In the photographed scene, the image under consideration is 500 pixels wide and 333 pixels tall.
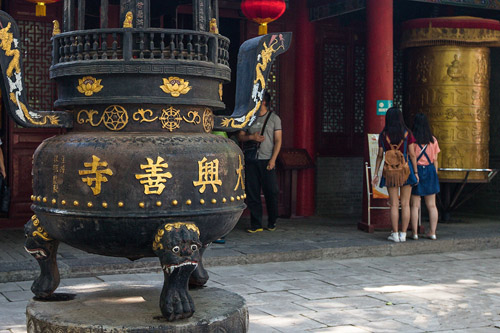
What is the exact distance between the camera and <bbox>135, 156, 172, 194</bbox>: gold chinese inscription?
3.62 meters

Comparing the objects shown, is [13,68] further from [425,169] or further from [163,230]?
[425,169]

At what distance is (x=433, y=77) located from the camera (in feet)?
35.1

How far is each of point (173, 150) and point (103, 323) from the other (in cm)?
91

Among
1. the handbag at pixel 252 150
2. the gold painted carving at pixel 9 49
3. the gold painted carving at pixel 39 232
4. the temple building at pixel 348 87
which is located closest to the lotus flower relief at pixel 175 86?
the gold painted carving at pixel 9 49

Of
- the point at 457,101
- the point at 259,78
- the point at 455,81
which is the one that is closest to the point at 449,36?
the point at 455,81

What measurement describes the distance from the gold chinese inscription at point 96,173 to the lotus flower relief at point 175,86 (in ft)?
1.67

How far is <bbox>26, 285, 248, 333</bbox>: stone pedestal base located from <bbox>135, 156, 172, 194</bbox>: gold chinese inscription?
654mm

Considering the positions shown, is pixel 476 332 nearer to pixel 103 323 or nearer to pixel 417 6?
pixel 103 323

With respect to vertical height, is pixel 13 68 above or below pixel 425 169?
above

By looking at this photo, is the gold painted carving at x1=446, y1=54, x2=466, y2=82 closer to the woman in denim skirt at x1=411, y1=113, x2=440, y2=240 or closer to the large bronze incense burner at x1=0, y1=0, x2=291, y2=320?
the woman in denim skirt at x1=411, y1=113, x2=440, y2=240

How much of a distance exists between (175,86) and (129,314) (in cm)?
119

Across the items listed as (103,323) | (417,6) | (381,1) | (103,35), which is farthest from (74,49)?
(417,6)

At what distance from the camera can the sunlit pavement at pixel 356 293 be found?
535 cm

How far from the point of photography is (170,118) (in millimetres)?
3846
